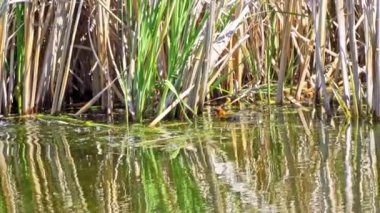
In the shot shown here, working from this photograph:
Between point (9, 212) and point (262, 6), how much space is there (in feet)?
8.45

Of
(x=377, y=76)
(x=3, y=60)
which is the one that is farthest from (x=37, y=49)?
(x=377, y=76)

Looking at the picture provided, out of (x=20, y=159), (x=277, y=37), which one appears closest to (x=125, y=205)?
(x=20, y=159)

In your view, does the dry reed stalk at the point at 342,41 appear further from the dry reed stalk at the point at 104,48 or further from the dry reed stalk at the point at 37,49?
the dry reed stalk at the point at 37,49

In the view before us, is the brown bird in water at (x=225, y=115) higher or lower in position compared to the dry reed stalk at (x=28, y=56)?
lower

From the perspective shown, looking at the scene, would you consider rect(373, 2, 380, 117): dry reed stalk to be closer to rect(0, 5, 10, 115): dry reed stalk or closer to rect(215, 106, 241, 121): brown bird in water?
rect(215, 106, 241, 121): brown bird in water

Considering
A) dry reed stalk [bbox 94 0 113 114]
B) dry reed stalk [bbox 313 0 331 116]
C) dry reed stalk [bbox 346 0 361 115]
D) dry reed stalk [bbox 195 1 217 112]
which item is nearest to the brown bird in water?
dry reed stalk [bbox 195 1 217 112]

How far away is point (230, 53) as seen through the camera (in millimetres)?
4789

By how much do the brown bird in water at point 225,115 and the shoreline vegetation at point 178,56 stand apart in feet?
0.43

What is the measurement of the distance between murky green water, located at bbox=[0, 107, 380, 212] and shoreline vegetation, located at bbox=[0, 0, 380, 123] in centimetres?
17

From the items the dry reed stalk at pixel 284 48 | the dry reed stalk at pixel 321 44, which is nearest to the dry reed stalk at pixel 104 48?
the dry reed stalk at pixel 284 48

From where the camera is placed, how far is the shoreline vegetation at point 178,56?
4406 millimetres

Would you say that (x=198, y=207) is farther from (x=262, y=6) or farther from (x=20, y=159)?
(x=262, y=6)

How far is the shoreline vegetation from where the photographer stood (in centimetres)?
441

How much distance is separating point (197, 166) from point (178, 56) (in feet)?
2.91
